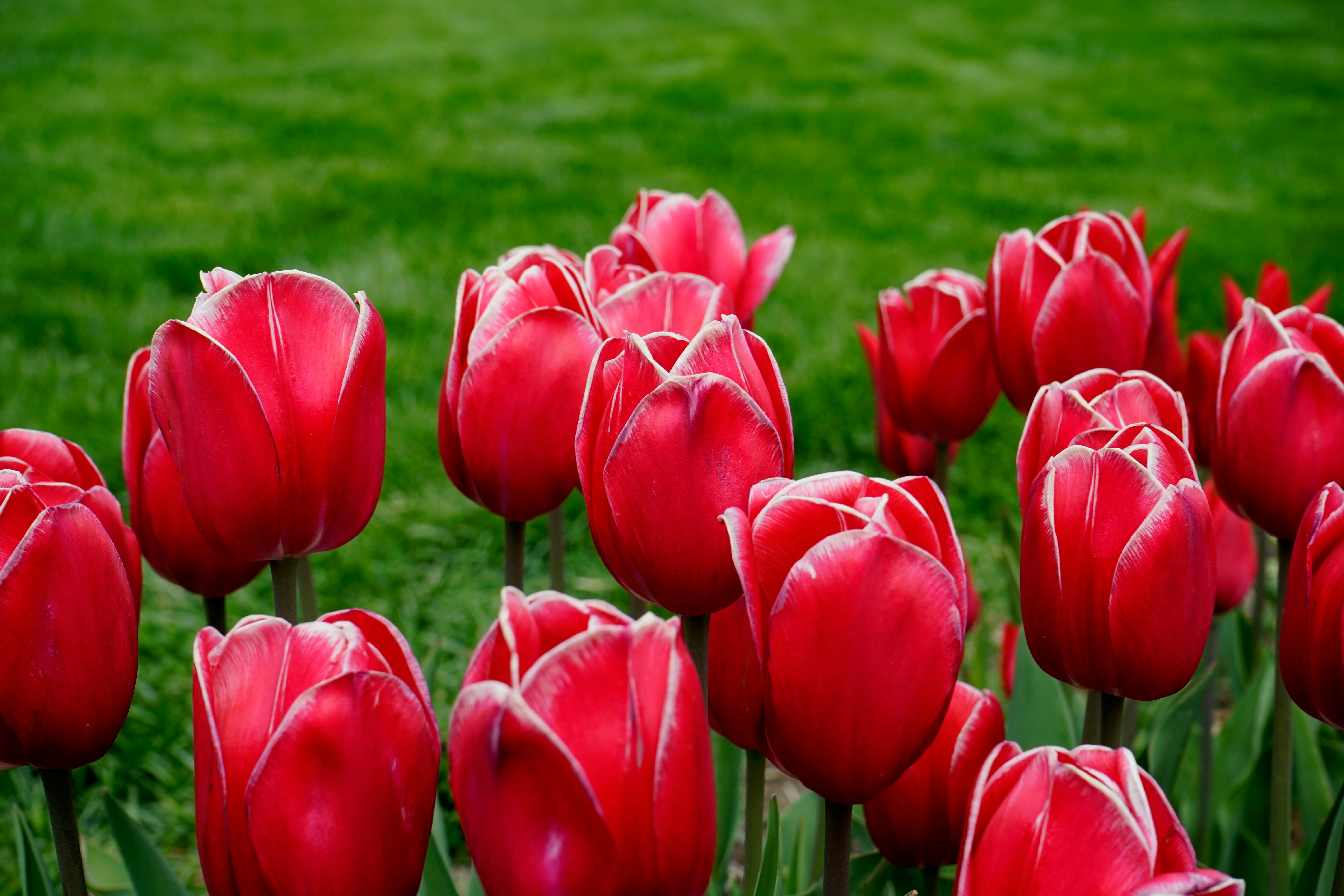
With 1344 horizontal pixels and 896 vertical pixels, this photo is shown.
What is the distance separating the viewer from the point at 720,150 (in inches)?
207

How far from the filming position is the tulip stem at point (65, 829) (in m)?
0.70

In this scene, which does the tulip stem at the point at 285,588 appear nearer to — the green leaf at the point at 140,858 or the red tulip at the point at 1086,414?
the green leaf at the point at 140,858

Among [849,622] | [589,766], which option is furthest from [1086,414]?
[589,766]

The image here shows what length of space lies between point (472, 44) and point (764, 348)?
6.77 meters

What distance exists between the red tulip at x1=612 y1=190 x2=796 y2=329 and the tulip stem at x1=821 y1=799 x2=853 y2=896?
62 centimetres

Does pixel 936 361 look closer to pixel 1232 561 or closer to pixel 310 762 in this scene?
pixel 1232 561

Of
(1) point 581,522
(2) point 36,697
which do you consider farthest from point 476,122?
(2) point 36,697

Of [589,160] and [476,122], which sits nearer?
[589,160]

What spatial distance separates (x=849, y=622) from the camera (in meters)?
0.56

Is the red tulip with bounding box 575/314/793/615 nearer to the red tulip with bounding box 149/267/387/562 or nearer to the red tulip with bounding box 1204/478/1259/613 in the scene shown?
the red tulip with bounding box 149/267/387/562

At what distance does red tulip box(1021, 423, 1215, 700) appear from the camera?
66 cm

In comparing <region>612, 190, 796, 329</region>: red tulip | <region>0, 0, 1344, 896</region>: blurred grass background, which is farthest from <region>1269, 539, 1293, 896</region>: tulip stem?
<region>0, 0, 1344, 896</region>: blurred grass background

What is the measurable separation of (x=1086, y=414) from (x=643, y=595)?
28 cm

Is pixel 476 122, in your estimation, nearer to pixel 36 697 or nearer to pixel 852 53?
pixel 852 53
